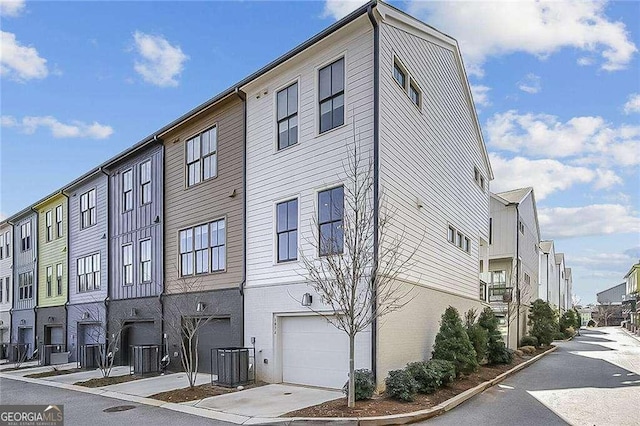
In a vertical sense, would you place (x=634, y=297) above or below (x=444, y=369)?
below

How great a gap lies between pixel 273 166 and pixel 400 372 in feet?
21.5

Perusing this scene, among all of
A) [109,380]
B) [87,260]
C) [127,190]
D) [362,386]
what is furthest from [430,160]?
[87,260]

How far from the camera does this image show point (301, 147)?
1372 cm

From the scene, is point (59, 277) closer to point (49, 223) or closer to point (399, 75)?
point (49, 223)

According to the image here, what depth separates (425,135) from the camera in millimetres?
15477

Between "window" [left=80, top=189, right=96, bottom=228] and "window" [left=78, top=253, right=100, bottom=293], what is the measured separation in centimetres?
159

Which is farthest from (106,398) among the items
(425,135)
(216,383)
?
(425,135)

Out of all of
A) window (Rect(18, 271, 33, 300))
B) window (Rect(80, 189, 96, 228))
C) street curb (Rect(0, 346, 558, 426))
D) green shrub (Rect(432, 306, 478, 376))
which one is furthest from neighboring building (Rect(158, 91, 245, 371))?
window (Rect(18, 271, 33, 300))

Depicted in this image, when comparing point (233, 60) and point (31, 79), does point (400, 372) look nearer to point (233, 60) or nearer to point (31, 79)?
point (233, 60)

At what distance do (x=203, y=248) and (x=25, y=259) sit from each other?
1898 centimetres

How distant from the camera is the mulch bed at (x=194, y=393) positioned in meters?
12.1

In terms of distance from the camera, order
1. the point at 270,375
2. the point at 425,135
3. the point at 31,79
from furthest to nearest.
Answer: the point at 31,79 < the point at 425,135 < the point at 270,375

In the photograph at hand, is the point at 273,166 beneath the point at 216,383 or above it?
above

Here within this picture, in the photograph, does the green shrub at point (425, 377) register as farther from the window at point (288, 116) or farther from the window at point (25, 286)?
the window at point (25, 286)
